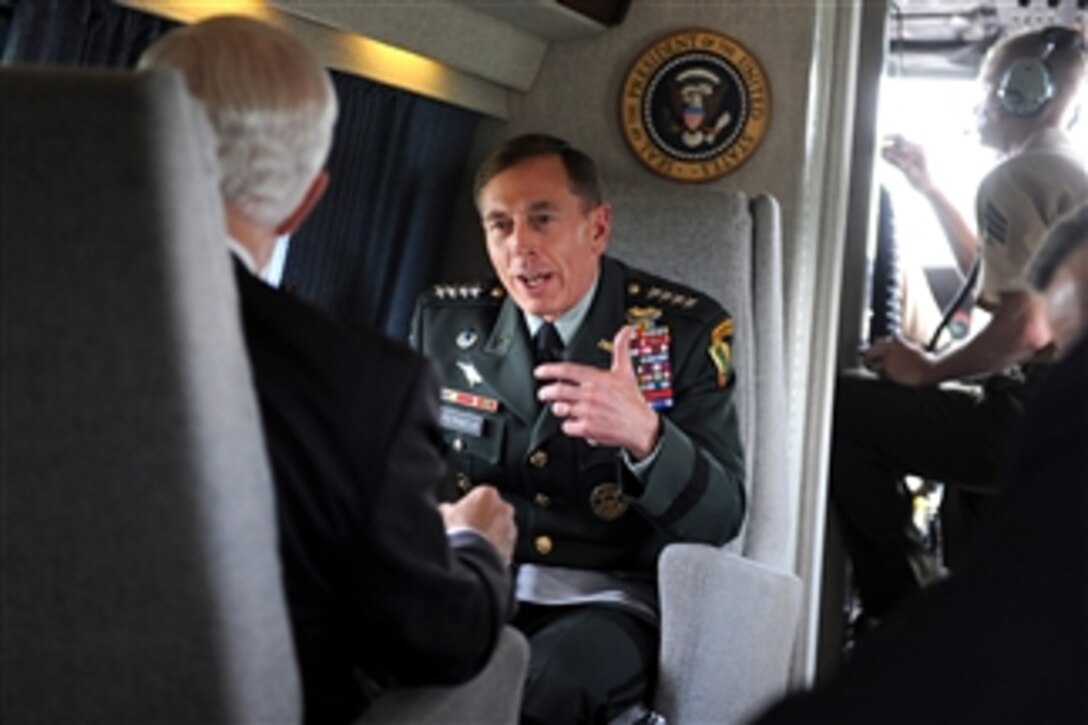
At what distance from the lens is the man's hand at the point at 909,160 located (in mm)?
3545

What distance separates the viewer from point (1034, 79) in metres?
3.34

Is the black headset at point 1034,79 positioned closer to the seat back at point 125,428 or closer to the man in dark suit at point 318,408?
the man in dark suit at point 318,408

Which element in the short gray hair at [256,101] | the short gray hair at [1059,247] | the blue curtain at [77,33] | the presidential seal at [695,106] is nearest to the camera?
the short gray hair at [1059,247]

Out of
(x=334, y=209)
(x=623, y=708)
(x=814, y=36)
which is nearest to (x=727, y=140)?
(x=814, y=36)

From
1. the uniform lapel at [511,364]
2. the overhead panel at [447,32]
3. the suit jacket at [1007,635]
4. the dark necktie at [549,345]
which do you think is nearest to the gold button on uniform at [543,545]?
the uniform lapel at [511,364]

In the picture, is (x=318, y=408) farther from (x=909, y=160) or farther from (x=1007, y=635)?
(x=909, y=160)

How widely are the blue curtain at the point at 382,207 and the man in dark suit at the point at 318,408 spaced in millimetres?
1527

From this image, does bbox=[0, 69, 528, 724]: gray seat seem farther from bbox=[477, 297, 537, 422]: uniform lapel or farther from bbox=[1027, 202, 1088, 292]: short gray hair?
bbox=[477, 297, 537, 422]: uniform lapel

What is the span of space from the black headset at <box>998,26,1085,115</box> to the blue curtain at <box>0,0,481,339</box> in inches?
46.6

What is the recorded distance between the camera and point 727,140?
3.47 meters

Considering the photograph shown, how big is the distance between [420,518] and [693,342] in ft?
4.29

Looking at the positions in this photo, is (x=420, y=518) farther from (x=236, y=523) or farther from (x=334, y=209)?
(x=334, y=209)

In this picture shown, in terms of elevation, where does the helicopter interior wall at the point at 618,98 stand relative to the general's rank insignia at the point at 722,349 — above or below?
above

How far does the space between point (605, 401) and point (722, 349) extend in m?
0.49
